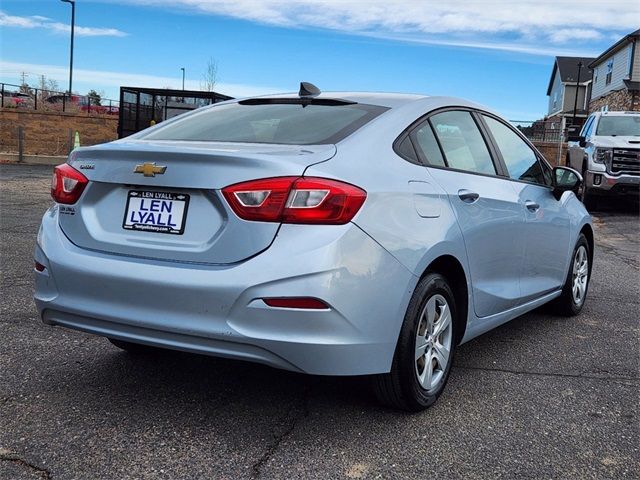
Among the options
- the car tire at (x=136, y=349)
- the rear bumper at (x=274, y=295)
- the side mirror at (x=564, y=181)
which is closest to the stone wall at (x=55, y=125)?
the side mirror at (x=564, y=181)

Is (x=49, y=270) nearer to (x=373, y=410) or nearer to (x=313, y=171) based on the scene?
(x=313, y=171)

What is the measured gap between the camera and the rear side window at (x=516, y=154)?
432 cm

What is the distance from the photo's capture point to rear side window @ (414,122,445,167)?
3.43 meters

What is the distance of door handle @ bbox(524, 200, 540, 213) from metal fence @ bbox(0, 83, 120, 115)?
34877 millimetres

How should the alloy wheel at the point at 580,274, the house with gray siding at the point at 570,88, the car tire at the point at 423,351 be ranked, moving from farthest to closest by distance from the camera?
1. the house with gray siding at the point at 570,88
2. the alloy wheel at the point at 580,274
3. the car tire at the point at 423,351

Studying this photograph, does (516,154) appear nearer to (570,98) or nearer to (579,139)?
(579,139)

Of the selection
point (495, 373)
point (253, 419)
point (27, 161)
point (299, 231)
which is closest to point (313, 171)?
point (299, 231)

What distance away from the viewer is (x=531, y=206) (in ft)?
14.1

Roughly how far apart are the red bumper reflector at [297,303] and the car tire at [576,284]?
10.2 ft

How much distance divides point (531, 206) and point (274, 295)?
2300 millimetres

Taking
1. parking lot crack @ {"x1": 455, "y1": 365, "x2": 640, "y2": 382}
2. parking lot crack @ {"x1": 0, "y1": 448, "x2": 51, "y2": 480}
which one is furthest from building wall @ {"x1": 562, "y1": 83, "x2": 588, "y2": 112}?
parking lot crack @ {"x1": 0, "y1": 448, "x2": 51, "y2": 480}

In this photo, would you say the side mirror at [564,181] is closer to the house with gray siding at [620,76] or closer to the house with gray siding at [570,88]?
the house with gray siding at [620,76]

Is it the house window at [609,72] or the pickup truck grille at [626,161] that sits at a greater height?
the house window at [609,72]

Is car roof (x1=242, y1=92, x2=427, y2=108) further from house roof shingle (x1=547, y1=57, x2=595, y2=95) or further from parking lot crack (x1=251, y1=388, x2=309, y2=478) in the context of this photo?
house roof shingle (x1=547, y1=57, x2=595, y2=95)
